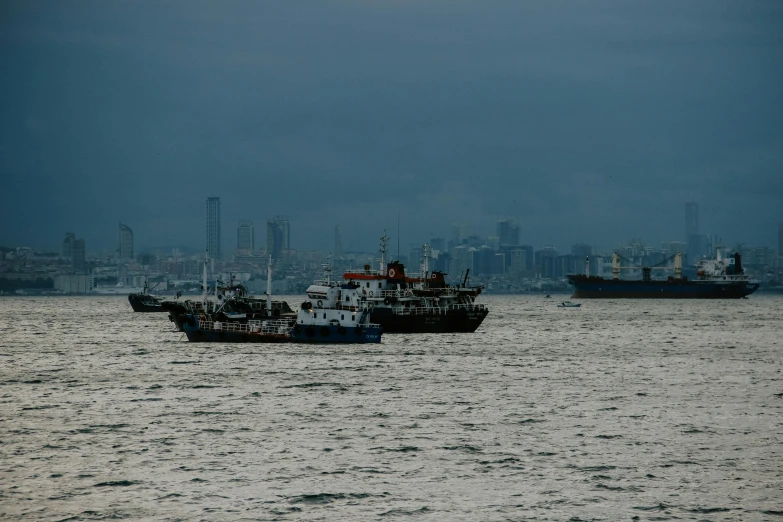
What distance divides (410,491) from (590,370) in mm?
40620

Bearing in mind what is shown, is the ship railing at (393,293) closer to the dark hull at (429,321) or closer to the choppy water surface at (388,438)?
the dark hull at (429,321)

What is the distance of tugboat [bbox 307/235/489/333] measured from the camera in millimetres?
97000

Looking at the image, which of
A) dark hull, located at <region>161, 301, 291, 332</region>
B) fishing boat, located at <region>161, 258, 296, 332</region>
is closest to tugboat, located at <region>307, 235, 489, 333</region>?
fishing boat, located at <region>161, 258, 296, 332</region>

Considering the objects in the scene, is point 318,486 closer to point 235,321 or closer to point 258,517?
point 258,517

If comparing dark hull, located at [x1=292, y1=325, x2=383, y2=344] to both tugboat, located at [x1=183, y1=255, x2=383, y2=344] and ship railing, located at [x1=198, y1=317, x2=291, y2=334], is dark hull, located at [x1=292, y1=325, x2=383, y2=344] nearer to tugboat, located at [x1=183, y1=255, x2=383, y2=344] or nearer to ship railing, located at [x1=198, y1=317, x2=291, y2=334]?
tugboat, located at [x1=183, y1=255, x2=383, y2=344]

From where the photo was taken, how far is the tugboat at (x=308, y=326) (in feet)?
270

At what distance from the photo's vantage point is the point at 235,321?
8925 cm

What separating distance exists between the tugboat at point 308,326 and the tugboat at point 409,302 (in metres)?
6.03

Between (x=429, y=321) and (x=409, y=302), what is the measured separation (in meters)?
2.67

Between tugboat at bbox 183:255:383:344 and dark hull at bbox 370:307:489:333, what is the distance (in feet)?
29.3

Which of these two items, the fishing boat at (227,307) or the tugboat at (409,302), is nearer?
the fishing boat at (227,307)

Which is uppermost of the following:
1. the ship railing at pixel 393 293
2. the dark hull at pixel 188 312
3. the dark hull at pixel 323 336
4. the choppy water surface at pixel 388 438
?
the ship railing at pixel 393 293

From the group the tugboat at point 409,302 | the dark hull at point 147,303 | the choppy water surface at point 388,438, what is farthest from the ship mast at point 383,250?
the dark hull at point 147,303

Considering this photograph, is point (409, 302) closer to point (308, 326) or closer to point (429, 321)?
point (429, 321)
